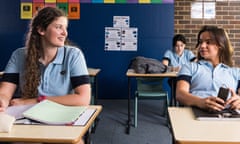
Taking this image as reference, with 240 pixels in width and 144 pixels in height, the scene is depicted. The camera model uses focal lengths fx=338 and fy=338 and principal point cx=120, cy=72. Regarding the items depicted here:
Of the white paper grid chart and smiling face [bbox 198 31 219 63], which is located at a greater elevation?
the white paper grid chart

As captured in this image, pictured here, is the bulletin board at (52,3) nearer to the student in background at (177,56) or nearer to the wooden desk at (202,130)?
the student in background at (177,56)

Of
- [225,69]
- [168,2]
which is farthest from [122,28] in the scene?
[225,69]

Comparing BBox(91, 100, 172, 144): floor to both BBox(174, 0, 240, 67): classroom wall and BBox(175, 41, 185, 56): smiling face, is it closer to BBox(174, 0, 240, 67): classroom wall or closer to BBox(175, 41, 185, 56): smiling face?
BBox(175, 41, 185, 56): smiling face

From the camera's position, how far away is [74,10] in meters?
5.50

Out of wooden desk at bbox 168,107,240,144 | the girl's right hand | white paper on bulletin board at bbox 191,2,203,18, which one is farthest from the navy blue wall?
wooden desk at bbox 168,107,240,144

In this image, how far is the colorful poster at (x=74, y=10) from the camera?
5.48 metres

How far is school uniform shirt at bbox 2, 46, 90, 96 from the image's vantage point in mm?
2002

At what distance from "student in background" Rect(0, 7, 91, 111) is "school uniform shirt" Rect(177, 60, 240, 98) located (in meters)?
0.65

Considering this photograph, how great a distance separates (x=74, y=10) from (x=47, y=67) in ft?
11.9

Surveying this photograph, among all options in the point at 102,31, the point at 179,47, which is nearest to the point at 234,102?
the point at 179,47

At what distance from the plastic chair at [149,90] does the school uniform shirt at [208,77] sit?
6.42ft

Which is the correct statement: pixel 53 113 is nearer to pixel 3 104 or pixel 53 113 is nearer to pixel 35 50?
pixel 3 104

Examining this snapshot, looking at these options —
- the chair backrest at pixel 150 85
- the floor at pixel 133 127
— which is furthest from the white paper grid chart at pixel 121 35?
the chair backrest at pixel 150 85

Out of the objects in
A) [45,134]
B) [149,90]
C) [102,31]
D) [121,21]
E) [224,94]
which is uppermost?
[121,21]
